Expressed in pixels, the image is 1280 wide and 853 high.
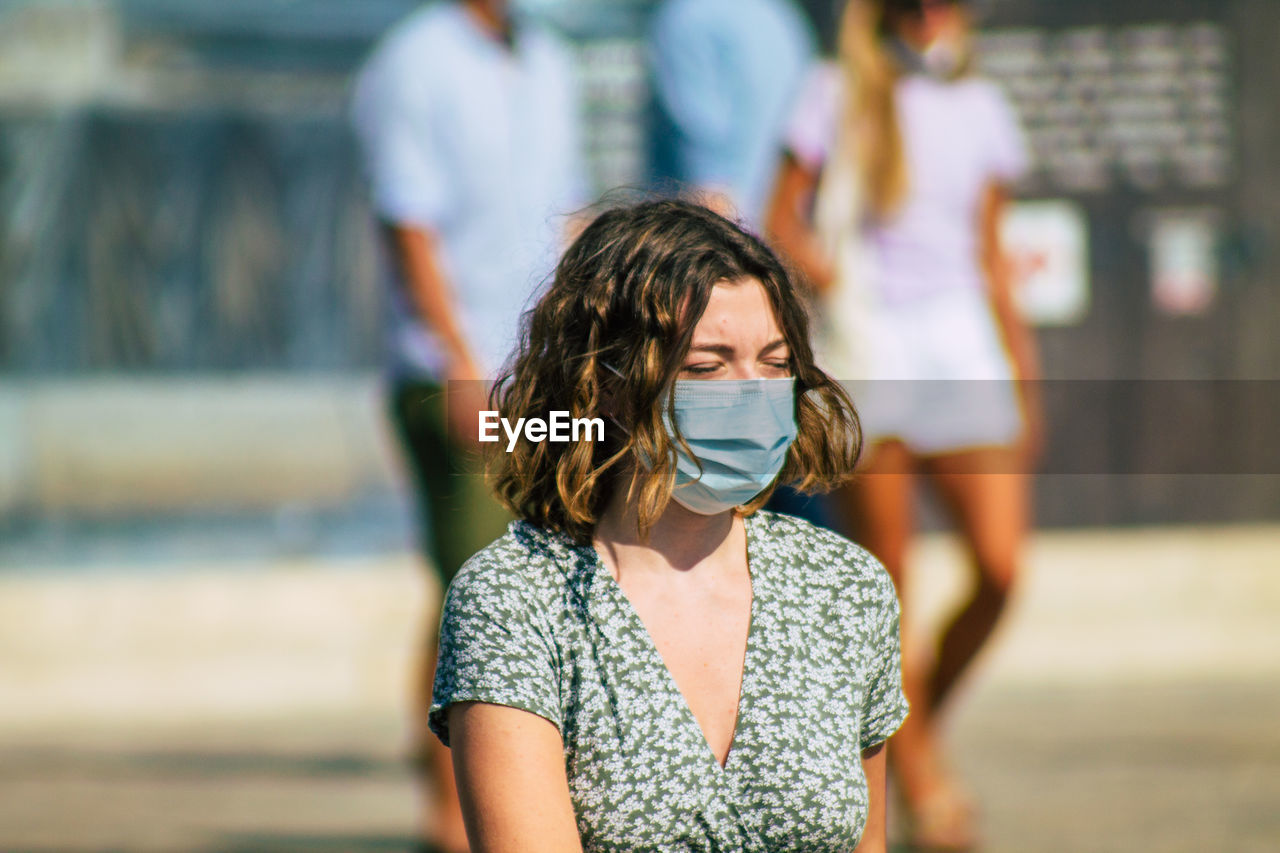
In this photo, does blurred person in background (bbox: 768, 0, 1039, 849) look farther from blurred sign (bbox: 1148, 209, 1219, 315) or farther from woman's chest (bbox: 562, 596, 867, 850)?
blurred sign (bbox: 1148, 209, 1219, 315)

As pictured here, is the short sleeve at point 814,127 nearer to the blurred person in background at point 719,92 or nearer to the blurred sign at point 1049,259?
the blurred person in background at point 719,92

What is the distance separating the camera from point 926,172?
4105 mm

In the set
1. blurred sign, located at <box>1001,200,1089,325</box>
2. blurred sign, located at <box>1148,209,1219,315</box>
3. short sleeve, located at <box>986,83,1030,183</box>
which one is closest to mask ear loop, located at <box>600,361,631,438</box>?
short sleeve, located at <box>986,83,1030,183</box>

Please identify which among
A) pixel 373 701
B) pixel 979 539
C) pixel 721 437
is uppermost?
pixel 721 437

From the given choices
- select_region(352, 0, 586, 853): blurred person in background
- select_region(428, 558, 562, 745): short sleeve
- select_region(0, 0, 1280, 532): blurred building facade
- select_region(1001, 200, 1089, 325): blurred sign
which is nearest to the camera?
select_region(428, 558, 562, 745): short sleeve

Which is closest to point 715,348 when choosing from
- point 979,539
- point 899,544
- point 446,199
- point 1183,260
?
point 446,199

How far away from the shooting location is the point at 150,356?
7.72 m

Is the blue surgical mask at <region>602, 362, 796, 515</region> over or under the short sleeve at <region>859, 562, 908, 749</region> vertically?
over

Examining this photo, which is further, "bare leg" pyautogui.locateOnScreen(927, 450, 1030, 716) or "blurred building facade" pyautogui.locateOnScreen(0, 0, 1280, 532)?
"blurred building facade" pyautogui.locateOnScreen(0, 0, 1280, 532)

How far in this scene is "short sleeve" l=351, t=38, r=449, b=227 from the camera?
12.4 ft

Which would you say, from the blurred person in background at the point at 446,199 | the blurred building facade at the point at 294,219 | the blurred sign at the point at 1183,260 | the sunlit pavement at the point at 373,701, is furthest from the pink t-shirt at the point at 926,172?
the blurred sign at the point at 1183,260

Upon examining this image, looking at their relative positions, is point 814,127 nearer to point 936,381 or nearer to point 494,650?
point 936,381

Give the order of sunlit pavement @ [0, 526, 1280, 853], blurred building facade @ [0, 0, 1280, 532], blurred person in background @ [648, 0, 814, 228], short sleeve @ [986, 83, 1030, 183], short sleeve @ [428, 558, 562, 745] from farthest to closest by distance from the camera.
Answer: blurred building facade @ [0, 0, 1280, 532], sunlit pavement @ [0, 526, 1280, 853], short sleeve @ [986, 83, 1030, 183], blurred person in background @ [648, 0, 814, 228], short sleeve @ [428, 558, 562, 745]

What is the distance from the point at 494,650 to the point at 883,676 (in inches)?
17.5
